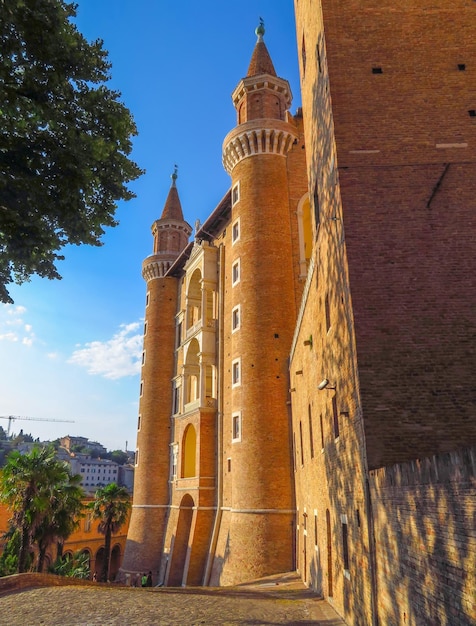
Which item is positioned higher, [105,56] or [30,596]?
[105,56]

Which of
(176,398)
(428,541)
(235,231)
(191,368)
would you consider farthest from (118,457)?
(428,541)

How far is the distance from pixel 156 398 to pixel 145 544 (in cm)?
1048

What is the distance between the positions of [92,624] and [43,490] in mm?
14218

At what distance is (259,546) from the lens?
21.8m

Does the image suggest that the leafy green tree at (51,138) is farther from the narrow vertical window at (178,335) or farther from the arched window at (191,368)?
the narrow vertical window at (178,335)

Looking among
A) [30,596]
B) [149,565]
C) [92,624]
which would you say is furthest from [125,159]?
[149,565]

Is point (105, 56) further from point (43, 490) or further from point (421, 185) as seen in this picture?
point (43, 490)

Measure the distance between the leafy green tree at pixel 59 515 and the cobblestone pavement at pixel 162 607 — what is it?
32.2ft

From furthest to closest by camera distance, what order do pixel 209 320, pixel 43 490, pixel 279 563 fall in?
pixel 209 320 < pixel 43 490 < pixel 279 563

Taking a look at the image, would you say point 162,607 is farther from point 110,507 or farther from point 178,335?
point 178,335

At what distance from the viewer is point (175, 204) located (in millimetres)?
45406

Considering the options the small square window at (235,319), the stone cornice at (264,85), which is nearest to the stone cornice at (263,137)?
the stone cornice at (264,85)

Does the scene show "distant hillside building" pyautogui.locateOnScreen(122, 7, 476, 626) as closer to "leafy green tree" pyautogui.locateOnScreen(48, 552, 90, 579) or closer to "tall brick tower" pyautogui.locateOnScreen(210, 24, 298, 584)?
"tall brick tower" pyautogui.locateOnScreen(210, 24, 298, 584)

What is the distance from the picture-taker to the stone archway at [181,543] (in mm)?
29956
